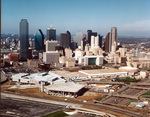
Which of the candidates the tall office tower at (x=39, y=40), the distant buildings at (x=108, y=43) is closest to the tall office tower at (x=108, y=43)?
the distant buildings at (x=108, y=43)

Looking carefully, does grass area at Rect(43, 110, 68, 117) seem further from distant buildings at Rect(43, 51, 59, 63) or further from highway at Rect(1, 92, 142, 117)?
distant buildings at Rect(43, 51, 59, 63)

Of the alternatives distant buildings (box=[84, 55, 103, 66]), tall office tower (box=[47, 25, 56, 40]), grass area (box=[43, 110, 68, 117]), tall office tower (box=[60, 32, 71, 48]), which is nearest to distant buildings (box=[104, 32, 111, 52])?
tall office tower (box=[60, 32, 71, 48])

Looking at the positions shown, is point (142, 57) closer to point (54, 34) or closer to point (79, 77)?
point (79, 77)

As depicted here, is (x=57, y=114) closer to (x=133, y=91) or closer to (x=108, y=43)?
(x=133, y=91)

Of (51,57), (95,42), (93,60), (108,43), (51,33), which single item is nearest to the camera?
(93,60)

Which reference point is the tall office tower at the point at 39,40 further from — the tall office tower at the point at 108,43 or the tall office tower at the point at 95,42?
the tall office tower at the point at 108,43

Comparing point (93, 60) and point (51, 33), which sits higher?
point (51, 33)

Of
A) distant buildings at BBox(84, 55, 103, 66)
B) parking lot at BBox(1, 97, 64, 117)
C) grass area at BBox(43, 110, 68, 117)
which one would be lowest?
grass area at BBox(43, 110, 68, 117)

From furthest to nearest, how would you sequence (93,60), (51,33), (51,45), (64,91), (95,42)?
(51,33), (95,42), (51,45), (93,60), (64,91)

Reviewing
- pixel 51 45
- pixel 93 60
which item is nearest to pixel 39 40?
pixel 51 45
